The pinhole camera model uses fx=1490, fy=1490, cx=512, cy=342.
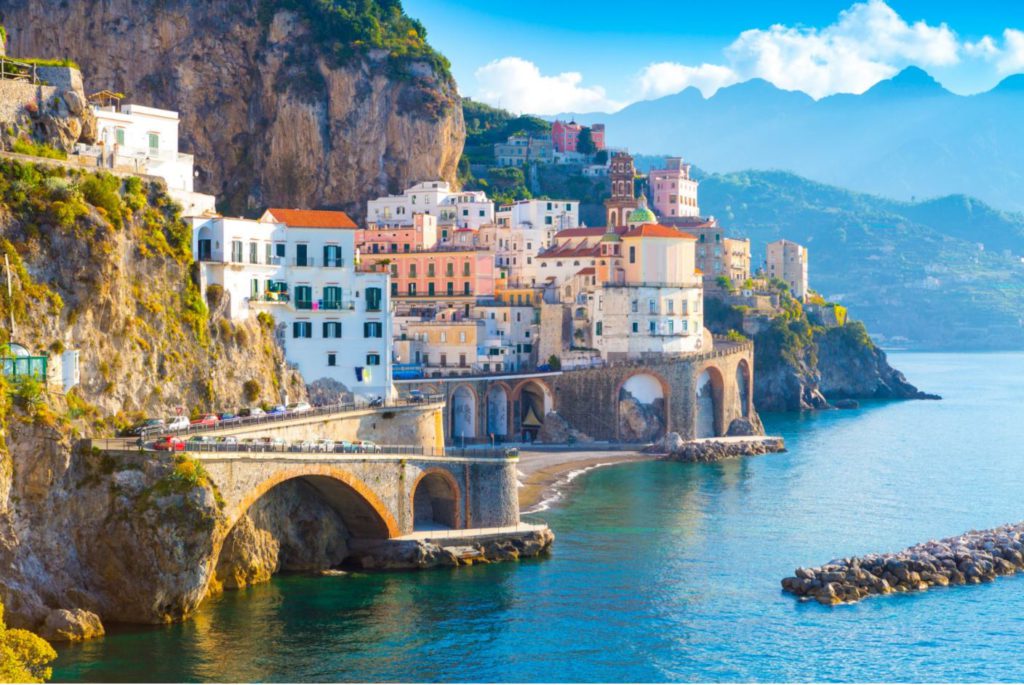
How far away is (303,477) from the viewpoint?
66.1 metres

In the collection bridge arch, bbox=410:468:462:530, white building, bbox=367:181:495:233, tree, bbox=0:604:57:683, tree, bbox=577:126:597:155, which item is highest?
tree, bbox=577:126:597:155

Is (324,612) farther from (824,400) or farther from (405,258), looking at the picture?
(824,400)

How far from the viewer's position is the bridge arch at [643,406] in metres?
119

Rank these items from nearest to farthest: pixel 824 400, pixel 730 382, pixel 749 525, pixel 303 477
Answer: pixel 303 477
pixel 749 525
pixel 730 382
pixel 824 400

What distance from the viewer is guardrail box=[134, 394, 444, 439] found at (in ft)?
202

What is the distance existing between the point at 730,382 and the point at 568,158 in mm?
72139

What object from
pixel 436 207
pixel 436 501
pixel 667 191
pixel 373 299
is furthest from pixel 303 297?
pixel 667 191

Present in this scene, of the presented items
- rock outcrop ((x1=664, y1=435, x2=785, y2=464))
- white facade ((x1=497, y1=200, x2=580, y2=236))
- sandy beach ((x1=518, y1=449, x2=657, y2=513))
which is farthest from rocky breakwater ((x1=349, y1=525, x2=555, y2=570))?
white facade ((x1=497, y1=200, x2=580, y2=236))

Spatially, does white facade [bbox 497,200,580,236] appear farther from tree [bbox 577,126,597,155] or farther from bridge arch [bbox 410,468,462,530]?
bridge arch [bbox 410,468,462,530]

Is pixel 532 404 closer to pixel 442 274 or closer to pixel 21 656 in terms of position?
pixel 442 274

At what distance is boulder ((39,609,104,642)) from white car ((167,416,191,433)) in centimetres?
993

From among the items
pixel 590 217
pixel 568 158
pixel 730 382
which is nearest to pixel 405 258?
pixel 730 382

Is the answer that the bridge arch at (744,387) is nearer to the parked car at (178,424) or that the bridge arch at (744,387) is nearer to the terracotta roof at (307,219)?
the terracotta roof at (307,219)

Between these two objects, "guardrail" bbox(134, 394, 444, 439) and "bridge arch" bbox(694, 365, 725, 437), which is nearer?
"guardrail" bbox(134, 394, 444, 439)
